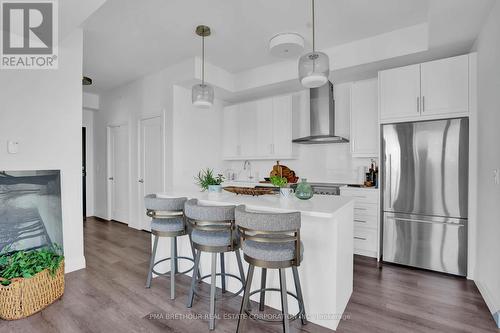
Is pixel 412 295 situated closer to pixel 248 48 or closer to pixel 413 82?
pixel 413 82

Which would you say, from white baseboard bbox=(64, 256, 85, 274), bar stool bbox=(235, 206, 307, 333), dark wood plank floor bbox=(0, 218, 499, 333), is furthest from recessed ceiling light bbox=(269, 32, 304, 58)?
white baseboard bbox=(64, 256, 85, 274)

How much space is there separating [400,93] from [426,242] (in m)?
1.77

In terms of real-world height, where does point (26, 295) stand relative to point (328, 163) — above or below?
below

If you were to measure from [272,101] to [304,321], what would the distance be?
342 cm

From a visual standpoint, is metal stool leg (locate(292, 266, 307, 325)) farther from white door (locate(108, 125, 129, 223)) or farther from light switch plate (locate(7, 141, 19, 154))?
white door (locate(108, 125, 129, 223))

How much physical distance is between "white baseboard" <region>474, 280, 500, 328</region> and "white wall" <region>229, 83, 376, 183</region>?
6.13 ft

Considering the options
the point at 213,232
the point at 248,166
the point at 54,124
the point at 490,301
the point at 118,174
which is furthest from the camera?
the point at 118,174

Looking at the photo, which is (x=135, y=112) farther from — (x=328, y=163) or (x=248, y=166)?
(x=328, y=163)

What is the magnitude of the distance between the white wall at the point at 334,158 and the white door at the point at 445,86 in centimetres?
119

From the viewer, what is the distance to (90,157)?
6.08m

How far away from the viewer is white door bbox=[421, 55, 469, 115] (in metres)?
2.80

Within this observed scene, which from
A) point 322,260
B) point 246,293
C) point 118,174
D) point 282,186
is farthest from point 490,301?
point 118,174

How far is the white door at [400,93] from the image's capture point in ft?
10.0

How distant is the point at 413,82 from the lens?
3.07m
